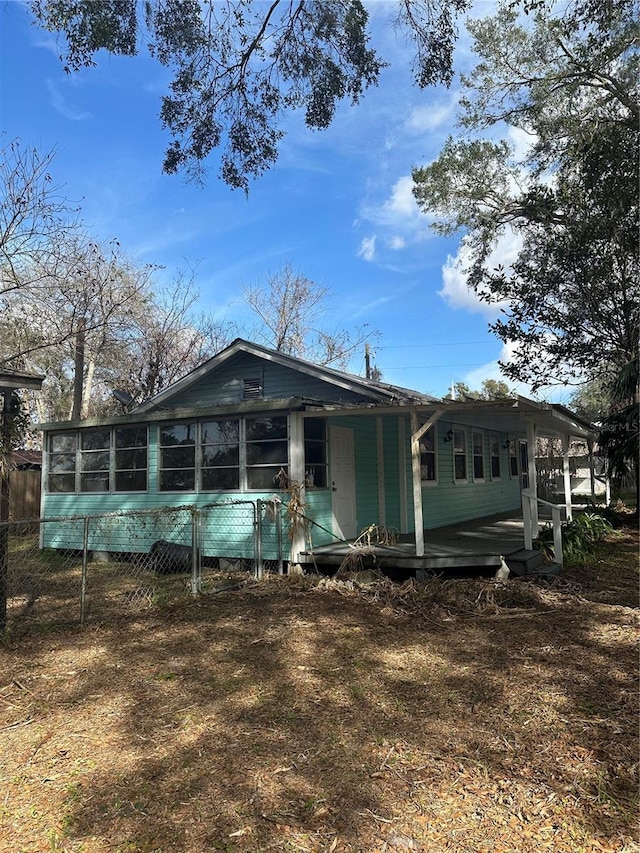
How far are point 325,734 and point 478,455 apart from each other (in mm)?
11465

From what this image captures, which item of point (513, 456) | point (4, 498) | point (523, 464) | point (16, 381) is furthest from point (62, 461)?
point (523, 464)

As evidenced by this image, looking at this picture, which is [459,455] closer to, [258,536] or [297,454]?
[297,454]

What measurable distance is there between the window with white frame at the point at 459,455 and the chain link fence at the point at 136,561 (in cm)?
567

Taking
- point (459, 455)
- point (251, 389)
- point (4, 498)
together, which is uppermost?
point (251, 389)

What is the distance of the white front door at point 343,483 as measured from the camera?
9445mm

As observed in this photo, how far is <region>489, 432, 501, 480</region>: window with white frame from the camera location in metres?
15.1

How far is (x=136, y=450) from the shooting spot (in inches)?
416

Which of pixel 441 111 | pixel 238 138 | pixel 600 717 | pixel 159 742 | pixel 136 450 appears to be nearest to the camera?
pixel 159 742

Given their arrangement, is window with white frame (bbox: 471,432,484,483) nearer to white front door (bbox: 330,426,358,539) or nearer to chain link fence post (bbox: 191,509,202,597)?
white front door (bbox: 330,426,358,539)

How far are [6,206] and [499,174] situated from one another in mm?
13554

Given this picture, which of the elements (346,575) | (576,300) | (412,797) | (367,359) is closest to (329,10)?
(346,575)

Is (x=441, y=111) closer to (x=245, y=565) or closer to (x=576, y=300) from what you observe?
(x=576, y=300)

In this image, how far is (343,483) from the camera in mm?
9680

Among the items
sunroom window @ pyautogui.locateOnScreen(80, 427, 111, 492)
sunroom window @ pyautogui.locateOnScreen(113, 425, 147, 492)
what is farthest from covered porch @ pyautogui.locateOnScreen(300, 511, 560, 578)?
→ sunroom window @ pyautogui.locateOnScreen(80, 427, 111, 492)
